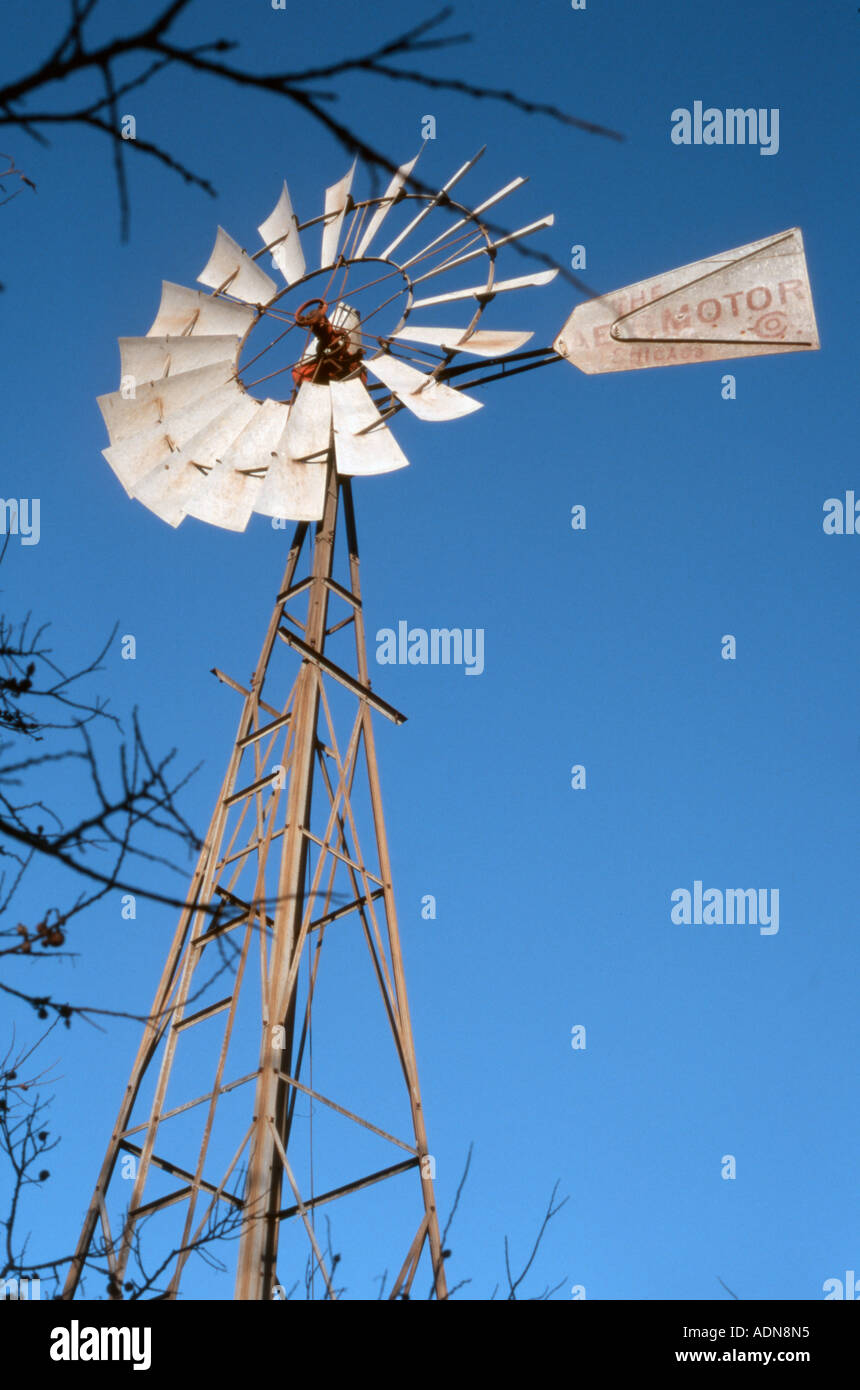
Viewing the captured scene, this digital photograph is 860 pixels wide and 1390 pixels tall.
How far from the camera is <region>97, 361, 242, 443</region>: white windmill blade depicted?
8.86m

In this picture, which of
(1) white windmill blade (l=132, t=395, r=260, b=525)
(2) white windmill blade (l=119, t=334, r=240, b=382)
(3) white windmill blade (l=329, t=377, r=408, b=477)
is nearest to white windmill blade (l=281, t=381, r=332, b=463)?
(3) white windmill blade (l=329, t=377, r=408, b=477)

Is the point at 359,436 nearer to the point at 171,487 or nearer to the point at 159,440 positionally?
the point at 171,487

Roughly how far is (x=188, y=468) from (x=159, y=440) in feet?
1.16

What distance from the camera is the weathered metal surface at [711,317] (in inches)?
333

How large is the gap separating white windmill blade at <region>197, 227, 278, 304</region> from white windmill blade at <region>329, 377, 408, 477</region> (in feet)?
4.10

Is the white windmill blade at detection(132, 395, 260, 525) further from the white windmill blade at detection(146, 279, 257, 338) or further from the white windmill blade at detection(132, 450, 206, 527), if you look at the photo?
the white windmill blade at detection(146, 279, 257, 338)

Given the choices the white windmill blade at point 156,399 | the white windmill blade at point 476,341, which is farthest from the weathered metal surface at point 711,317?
the white windmill blade at point 156,399

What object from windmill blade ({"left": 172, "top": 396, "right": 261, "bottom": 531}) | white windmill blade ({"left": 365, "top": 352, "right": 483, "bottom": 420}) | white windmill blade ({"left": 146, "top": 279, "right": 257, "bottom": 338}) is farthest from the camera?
white windmill blade ({"left": 146, "top": 279, "right": 257, "bottom": 338})

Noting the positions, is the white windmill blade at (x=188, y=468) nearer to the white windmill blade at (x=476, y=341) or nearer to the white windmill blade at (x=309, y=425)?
the white windmill blade at (x=309, y=425)

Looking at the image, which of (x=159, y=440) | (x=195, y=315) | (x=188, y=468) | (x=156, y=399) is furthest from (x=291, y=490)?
(x=195, y=315)

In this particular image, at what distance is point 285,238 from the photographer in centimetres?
950

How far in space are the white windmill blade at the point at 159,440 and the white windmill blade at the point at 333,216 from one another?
1.50 metres
